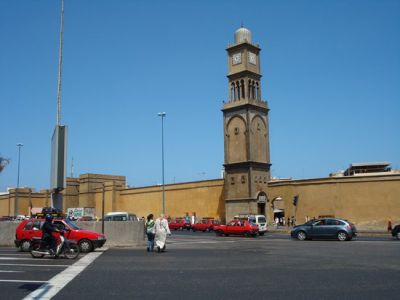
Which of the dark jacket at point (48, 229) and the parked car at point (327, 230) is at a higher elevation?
the dark jacket at point (48, 229)

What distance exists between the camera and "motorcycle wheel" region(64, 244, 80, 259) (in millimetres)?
15921

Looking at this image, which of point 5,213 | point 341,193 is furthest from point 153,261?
point 5,213

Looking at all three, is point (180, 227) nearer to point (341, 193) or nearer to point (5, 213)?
point (341, 193)

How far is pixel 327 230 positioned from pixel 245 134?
1153 inches

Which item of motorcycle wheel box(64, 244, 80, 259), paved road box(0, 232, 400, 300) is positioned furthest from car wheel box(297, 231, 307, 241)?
motorcycle wheel box(64, 244, 80, 259)

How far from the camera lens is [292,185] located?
51.2 metres

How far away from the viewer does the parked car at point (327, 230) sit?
27.7 meters

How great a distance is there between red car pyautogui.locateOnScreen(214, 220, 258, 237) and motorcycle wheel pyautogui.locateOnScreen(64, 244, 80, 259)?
2165 centimetres

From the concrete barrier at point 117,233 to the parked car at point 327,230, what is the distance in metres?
10.8

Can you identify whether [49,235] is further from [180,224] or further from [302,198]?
[180,224]

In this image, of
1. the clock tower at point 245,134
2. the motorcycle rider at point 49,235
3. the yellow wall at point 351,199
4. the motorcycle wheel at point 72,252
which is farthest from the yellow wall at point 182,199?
the motorcycle rider at point 49,235

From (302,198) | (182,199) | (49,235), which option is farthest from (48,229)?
(182,199)

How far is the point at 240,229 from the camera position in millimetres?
36781

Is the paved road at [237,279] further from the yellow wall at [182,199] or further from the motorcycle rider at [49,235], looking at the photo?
the yellow wall at [182,199]
